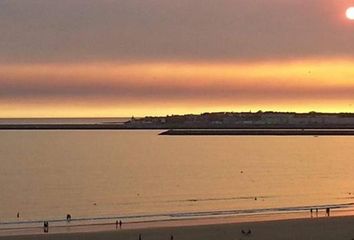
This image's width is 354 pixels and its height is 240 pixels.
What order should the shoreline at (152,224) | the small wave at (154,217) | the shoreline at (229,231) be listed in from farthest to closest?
the small wave at (154,217) < the shoreline at (152,224) < the shoreline at (229,231)

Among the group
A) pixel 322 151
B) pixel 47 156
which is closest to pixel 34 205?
pixel 47 156

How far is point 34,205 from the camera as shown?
103 ft

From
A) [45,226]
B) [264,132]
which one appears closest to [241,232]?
[45,226]

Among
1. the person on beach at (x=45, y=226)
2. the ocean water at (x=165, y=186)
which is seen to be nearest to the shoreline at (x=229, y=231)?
the person on beach at (x=45, y=226)

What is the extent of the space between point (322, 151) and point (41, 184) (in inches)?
1656

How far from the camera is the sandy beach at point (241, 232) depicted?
19656mm

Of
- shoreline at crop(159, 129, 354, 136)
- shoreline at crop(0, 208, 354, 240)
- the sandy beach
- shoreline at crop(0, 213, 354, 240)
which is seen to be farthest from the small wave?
shoreline at crop(159, 129, 354, 136)

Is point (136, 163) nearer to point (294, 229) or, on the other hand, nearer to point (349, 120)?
point (294, 229)

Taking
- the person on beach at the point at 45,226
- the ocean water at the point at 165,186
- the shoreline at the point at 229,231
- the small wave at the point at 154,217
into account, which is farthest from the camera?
the ocean water at the point at 165,186

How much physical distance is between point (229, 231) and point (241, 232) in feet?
1.43

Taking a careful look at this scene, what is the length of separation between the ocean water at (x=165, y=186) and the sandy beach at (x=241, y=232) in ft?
14.3

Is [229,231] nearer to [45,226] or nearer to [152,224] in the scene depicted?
[152,224]

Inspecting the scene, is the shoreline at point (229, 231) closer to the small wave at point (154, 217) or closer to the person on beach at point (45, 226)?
the person on beach at point (45, 226)

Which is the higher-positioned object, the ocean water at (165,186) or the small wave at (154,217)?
the ocean water at (165,186)
